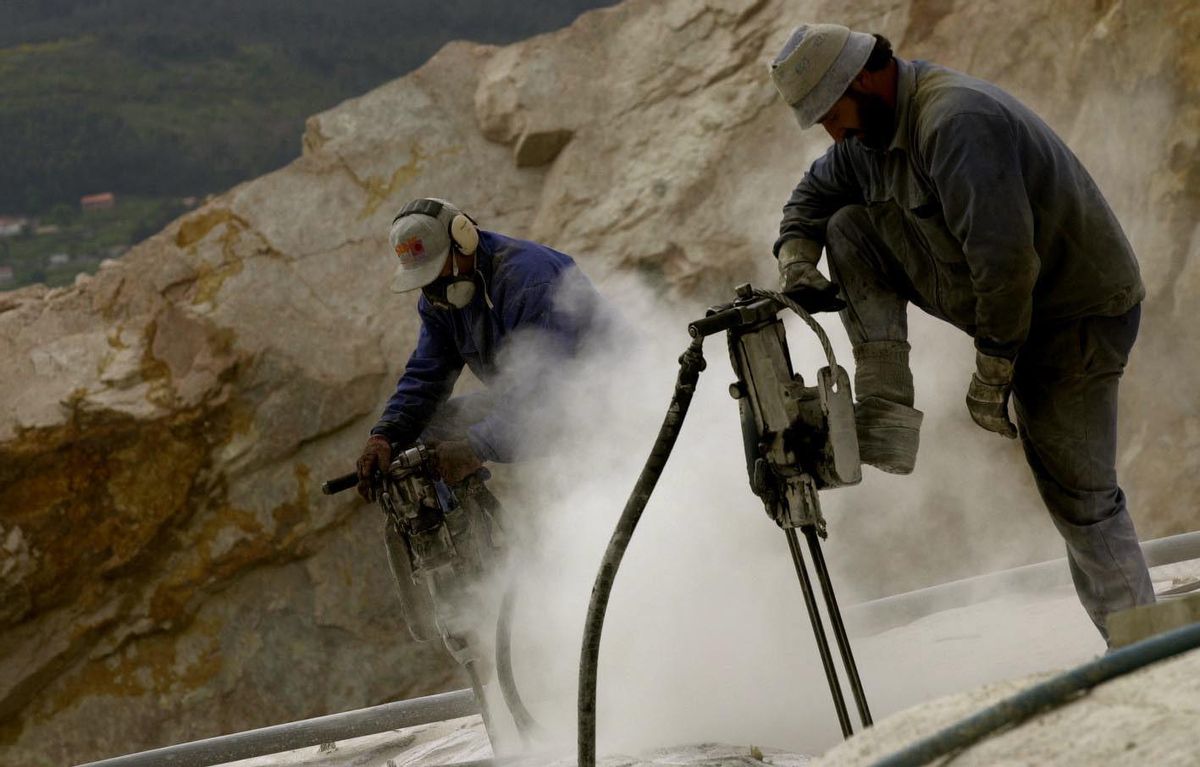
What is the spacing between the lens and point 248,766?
143 inches

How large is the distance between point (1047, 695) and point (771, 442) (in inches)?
31.0

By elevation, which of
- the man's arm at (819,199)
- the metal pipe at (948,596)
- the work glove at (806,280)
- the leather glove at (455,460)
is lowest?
the metal pipe at (948,596)

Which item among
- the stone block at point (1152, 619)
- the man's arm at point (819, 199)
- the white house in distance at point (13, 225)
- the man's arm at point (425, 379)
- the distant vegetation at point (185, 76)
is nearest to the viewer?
the stone block at point (1152, 619)

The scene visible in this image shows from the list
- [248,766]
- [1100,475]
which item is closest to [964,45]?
[1100,475]

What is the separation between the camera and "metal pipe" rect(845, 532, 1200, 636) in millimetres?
3467

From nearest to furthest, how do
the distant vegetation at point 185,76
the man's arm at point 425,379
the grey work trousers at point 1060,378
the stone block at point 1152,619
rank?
1. the stone block at point 1152,619
2. the grey work trousers at point 1060,378
3. the man's arm at point 425,379
4. the distant vegetation at point 185,76

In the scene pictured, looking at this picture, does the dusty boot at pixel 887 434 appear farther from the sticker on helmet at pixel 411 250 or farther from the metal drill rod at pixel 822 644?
the sticker on helmet at pixel 411 250

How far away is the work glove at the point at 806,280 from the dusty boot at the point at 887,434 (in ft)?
0.68

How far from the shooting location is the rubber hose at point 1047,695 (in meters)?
1.24

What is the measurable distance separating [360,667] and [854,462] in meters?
3.84

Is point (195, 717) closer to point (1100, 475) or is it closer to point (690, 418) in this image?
point (690, 418)

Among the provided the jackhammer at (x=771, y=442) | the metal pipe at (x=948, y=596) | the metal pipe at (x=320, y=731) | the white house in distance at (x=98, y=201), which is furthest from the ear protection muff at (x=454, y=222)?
the white house in distance at (x=98, y=201)

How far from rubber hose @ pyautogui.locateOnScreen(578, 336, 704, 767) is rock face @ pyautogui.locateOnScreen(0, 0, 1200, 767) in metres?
2.91

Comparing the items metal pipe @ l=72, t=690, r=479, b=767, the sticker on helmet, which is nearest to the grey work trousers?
the sticker on helmet
